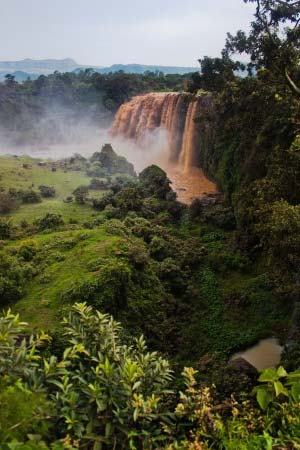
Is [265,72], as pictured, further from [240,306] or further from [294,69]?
[240,306]

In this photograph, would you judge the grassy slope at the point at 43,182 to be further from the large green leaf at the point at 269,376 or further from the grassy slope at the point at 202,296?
the large green leaf at the point at 269,376

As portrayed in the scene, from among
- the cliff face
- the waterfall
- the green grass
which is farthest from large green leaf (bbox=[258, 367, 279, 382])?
the waterfall

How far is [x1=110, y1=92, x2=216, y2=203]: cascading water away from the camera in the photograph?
3167 centimetres

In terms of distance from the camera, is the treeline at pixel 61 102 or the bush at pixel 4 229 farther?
the treeline at pixel 61 102

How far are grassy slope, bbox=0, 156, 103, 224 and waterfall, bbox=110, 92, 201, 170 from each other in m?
8.38

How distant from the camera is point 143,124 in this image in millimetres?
42906

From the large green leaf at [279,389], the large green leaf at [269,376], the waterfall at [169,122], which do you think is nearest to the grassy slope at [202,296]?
the large green leaf at [269,376]

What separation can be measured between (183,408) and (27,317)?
35.2ft

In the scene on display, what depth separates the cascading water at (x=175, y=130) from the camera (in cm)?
3167

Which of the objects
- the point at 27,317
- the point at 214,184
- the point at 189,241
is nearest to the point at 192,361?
the point at 27,317

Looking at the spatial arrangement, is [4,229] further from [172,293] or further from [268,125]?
[268,125]

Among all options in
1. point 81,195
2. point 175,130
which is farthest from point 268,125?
point 175,130

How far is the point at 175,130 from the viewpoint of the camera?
3797 centimetres

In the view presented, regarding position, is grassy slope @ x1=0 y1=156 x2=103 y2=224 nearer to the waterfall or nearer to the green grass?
the green grass
